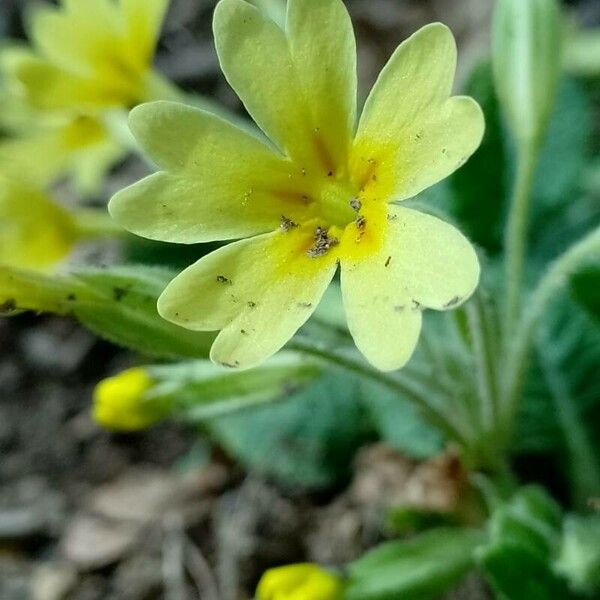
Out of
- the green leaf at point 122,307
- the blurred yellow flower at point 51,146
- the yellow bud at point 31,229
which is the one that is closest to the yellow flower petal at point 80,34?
the blurred yellow flower at point 51,146

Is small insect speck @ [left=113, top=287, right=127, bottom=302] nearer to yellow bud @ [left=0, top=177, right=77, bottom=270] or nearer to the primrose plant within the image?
the primrose plant

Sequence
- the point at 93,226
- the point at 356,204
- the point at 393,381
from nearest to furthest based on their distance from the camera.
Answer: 1. the point at 356,204
2. the point at 393,381
3. the point at 93,226

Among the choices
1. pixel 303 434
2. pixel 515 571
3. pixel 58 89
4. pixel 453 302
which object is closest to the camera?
pixel 453 302

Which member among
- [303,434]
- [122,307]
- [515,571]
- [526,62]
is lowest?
[303,434]

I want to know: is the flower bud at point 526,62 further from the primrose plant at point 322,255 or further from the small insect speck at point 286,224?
the small insect speck at point 286,224

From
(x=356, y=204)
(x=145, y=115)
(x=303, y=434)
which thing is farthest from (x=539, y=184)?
(x=145, y=115)

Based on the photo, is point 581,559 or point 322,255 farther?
point 581,559

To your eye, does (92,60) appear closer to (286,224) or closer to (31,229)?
(31,229)
